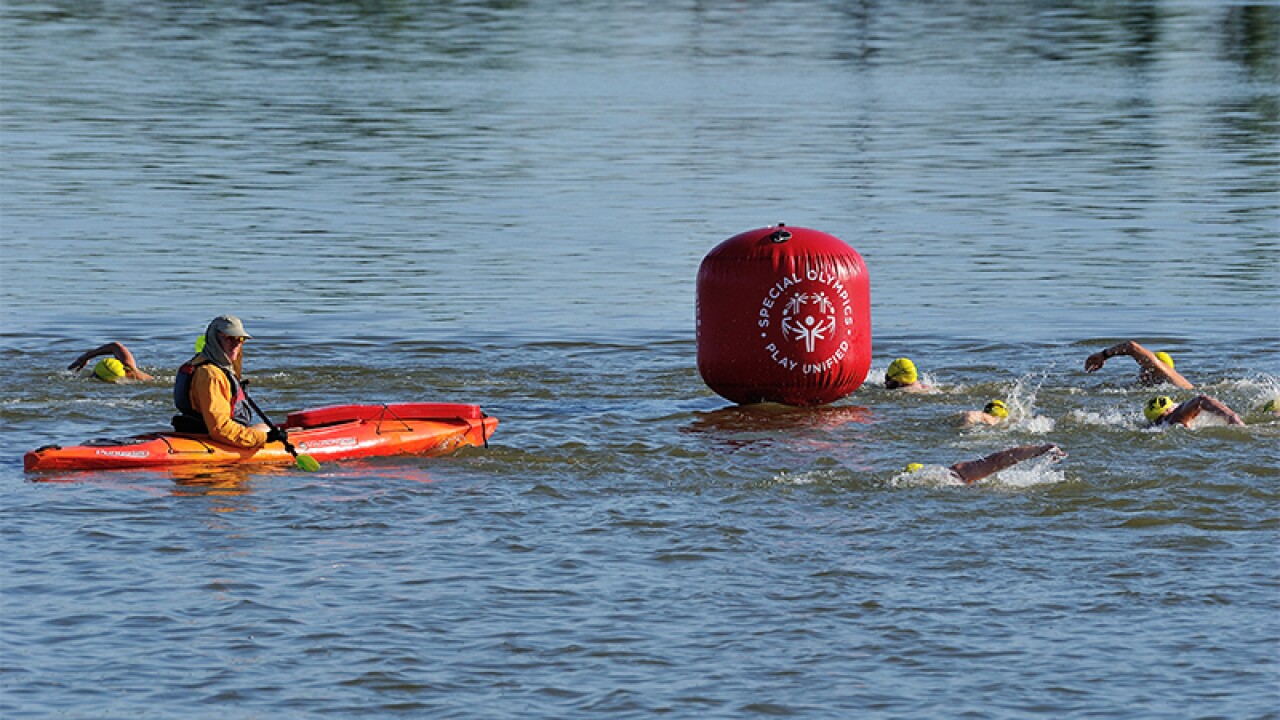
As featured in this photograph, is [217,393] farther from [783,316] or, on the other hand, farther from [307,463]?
[783,316]

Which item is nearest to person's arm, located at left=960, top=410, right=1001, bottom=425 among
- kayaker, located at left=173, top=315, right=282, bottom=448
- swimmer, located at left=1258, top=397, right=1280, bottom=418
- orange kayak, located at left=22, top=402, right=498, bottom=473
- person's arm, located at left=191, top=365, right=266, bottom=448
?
swimmer, located at left=1258, top=397, right=1280, bottom=418

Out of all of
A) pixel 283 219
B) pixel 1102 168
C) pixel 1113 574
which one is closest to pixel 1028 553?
pixel 1113 574

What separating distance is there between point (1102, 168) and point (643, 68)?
2204cm

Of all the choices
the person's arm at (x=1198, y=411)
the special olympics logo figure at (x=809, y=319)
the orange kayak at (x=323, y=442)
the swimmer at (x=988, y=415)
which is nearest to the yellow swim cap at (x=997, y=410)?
the swimmer at (x=988, y=415)

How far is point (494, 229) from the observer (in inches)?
1150

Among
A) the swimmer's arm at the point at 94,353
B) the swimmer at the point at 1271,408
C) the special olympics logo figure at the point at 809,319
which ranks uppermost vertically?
the special olympics logo figure at the point at 809,319

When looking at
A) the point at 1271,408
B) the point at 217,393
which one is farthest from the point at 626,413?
the point at 1271,408

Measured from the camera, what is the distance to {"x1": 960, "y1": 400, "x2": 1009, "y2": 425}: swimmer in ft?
53.0

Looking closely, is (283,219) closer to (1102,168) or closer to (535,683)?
(1102,168)

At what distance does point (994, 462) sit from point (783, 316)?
286cm

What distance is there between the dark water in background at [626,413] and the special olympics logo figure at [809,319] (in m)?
0.73

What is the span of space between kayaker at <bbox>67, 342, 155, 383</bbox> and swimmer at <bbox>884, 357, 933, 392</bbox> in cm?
671

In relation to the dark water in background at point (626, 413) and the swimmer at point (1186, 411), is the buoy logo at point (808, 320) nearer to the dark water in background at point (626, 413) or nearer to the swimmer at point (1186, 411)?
the dark water in background at point (626, 413)

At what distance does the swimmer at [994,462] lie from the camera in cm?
1422
